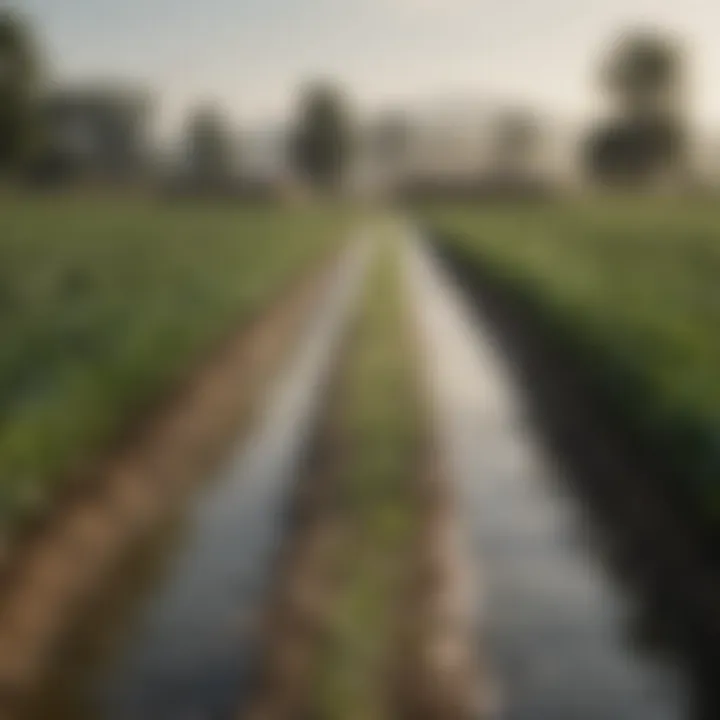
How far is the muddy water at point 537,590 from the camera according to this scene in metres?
6.71

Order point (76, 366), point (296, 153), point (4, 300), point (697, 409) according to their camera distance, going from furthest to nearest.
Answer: point (296, 153) < point (4, 300) < point (76, 366) < point (697, 409)

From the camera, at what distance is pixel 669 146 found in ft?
171

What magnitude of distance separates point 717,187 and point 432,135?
151 metres

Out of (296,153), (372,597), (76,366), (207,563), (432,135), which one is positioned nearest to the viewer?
(372,597)

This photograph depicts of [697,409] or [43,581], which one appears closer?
[43,581]

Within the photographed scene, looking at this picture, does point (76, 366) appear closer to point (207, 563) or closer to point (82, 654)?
point (207, 563)

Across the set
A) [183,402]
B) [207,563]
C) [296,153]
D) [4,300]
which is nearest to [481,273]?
[4,300]

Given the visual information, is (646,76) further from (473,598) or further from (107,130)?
(473,598)

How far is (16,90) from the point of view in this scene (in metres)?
41.9

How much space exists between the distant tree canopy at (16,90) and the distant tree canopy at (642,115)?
25.9m

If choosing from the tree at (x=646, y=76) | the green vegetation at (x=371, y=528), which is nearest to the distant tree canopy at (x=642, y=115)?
the tree at (x=646, y=76)

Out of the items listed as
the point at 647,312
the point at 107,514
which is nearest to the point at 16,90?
the point at 647,312

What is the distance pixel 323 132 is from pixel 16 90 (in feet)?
68.6

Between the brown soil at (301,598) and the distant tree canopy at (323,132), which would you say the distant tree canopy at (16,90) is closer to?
the distant tree canopy at (323,132)
